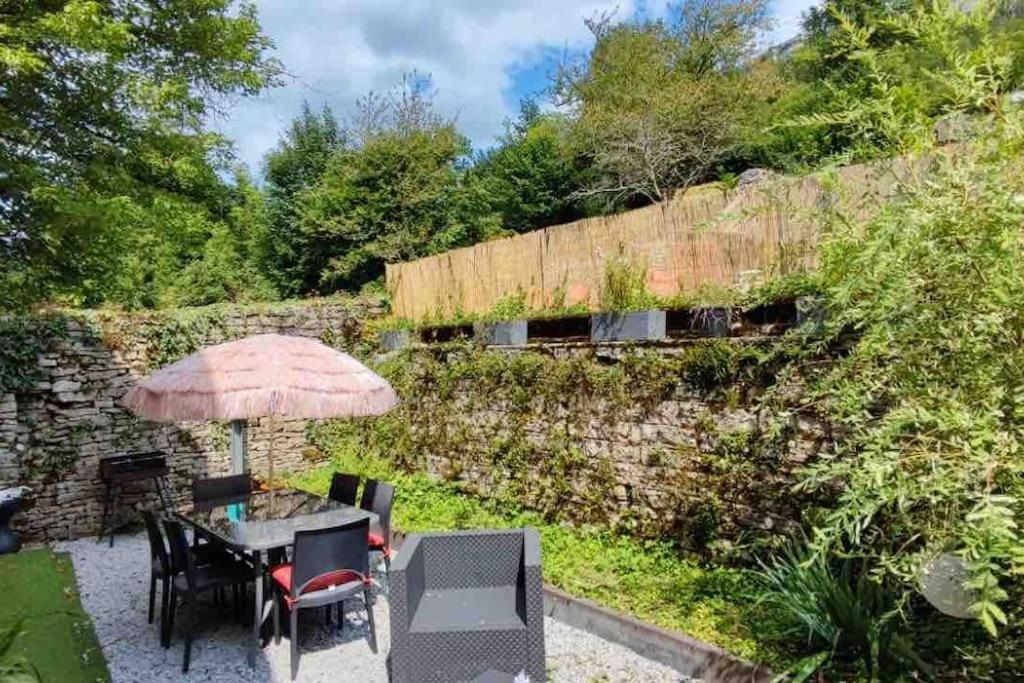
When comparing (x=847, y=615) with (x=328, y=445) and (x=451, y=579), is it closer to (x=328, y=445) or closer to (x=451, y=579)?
(x=451, y=579)

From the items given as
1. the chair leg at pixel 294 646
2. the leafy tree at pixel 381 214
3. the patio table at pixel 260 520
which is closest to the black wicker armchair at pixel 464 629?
the chair leg at pixel 294 646

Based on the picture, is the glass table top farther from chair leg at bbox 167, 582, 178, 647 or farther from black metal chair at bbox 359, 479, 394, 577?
chair leg at bbox 167, 582, 178, 647

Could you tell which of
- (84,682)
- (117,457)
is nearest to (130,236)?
(117,457)

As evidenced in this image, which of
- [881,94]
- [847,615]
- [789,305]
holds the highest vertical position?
[881,94]

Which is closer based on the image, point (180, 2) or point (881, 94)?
point (881, 94)

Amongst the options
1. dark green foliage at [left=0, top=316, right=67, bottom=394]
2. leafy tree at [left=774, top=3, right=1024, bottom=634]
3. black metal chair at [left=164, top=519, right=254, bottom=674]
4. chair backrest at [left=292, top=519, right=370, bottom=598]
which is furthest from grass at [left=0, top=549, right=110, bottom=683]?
leafy tree at [left=774, top=3, right=1024, bottom=634]

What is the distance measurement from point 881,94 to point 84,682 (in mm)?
5010

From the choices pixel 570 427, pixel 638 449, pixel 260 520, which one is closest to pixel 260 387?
pixel 260 520

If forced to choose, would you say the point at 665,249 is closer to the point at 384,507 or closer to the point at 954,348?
the point at 384,507

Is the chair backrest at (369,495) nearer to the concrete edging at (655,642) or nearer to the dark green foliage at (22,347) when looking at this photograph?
the concrete edging at (655,642)

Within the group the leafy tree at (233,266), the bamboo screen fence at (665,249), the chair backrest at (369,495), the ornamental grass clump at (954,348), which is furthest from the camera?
the leafy tree at (233,266)

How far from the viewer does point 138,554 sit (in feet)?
21.8

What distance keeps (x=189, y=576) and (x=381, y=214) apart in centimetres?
1008

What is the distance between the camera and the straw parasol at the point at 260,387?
438 cm
